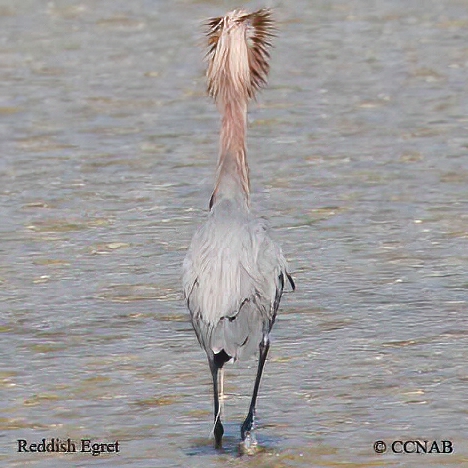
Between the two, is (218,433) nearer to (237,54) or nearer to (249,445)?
(249,445)

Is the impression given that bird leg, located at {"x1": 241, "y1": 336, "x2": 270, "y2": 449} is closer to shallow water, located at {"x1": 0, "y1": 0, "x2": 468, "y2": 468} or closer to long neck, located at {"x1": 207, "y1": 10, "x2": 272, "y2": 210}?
shallow water, located at {"x1": 0, "y1": 0, "x2": 468, "y2": 468}

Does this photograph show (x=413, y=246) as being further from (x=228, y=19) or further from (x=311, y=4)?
(x=311, y=4)

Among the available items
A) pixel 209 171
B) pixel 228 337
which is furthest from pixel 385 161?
pixel 228 337

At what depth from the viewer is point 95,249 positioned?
9797 millimetres

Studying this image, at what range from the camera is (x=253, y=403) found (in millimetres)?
6426

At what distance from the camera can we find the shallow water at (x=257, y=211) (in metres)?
7.00

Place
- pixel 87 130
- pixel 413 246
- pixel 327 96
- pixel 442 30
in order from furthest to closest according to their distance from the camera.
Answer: pixel 442 30, pixel 327 96, pixel 87 130, pixel 413 246

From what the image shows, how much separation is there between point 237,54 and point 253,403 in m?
1.52

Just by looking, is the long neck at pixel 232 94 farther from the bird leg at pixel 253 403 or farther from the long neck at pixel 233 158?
the bird leg at pixel 253 403

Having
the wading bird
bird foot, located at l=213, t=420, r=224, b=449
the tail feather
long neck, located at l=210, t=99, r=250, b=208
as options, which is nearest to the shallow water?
bird foot, located at l=213, t=420, r=224, b=449

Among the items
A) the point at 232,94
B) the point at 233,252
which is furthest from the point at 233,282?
the point at 232,94

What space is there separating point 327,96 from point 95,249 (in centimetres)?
464

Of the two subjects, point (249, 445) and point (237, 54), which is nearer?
point (249, 445)

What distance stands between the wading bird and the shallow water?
20.5 inches
